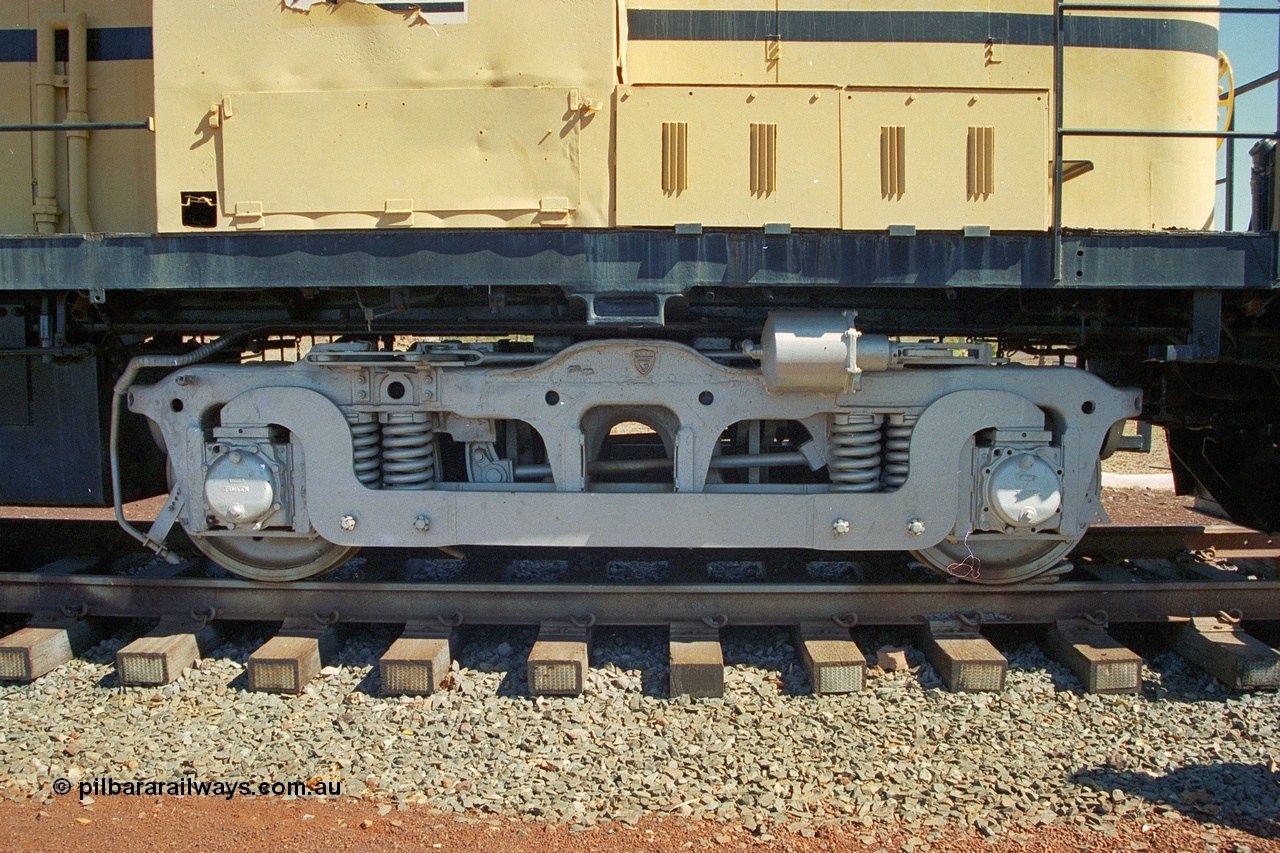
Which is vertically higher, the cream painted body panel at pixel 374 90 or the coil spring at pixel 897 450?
the cream painted body panel at pixel 374 90

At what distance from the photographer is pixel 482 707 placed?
4281 mm

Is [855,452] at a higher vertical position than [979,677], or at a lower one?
higher

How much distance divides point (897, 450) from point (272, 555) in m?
3.44

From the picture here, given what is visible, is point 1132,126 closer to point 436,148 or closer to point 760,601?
point 760,601

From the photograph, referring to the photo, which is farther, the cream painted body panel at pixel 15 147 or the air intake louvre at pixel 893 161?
the cream painted body panel at pixel 15 147

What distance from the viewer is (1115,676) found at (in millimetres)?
4375

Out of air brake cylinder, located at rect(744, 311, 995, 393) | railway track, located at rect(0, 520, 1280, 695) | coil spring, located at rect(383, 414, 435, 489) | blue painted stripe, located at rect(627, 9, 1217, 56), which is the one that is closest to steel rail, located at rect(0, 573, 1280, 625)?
railway track, located at rect(0, 520, 1280, 695)

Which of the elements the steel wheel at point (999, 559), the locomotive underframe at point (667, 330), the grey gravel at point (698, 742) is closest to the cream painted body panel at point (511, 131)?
the locomotive underframe at point (667, 330)

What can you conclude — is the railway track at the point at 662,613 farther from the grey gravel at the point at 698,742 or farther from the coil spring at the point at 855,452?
the coil spring at the point at 855,452

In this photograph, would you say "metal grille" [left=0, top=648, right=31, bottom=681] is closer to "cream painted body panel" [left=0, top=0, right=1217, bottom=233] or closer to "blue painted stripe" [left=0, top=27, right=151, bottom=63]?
"cream painted body panel" [left=0, top=0, right=1217, bottom=233]

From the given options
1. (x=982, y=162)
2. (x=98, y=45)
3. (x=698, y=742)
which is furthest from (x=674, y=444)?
(x=98, y=45)

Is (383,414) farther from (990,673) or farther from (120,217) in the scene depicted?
(990,673)

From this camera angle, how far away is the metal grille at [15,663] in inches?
181

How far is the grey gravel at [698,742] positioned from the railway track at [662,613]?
126 mm
